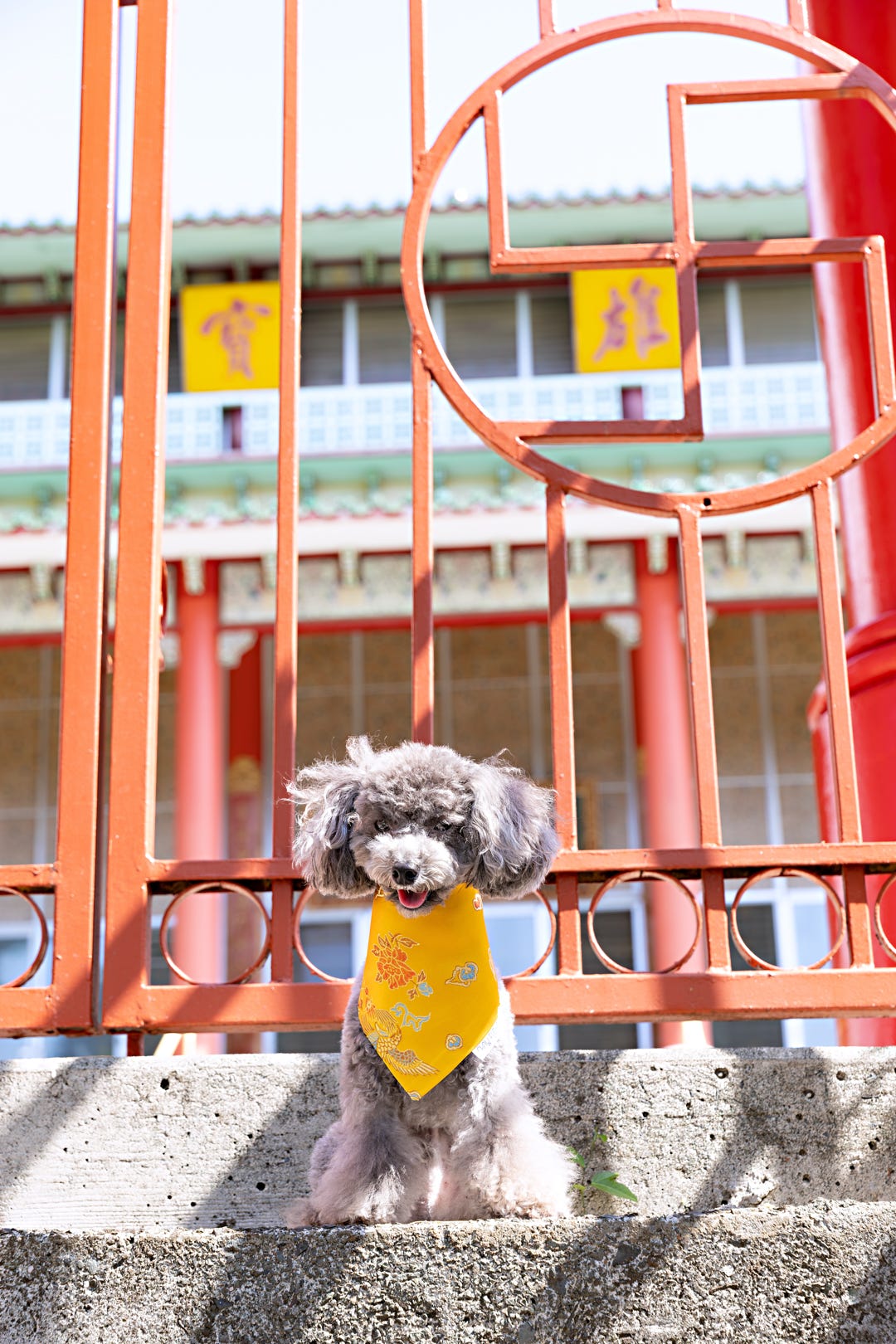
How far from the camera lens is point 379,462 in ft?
34.6

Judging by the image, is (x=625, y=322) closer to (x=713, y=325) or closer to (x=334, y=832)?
(x=713, y=325)

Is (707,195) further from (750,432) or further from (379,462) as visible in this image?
(379,462)

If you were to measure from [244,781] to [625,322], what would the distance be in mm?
4799

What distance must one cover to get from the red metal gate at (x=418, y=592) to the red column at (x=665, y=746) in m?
6.66

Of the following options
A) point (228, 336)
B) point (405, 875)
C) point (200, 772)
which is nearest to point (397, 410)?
point (228, 336)

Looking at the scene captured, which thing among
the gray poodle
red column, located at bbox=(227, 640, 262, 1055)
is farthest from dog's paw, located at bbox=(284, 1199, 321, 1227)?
red column, located at bbox=(227, 640, 262, 1055)

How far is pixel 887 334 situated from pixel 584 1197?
5.80 ft

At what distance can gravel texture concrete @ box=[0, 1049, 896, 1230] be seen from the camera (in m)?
2.36

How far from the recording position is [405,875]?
206 centimetres

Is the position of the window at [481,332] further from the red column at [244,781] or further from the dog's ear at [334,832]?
the dog's ear at [334,832]

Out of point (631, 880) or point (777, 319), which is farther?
point (777, 319)

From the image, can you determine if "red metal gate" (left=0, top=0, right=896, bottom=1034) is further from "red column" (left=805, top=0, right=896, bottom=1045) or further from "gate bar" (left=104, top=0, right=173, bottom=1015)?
"red column" (left=805, top=0, right=896, bottom=1045)

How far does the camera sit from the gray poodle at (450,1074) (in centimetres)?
202

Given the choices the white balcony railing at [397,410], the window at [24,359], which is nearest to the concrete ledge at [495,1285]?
the white balcony railing at [397,410]
